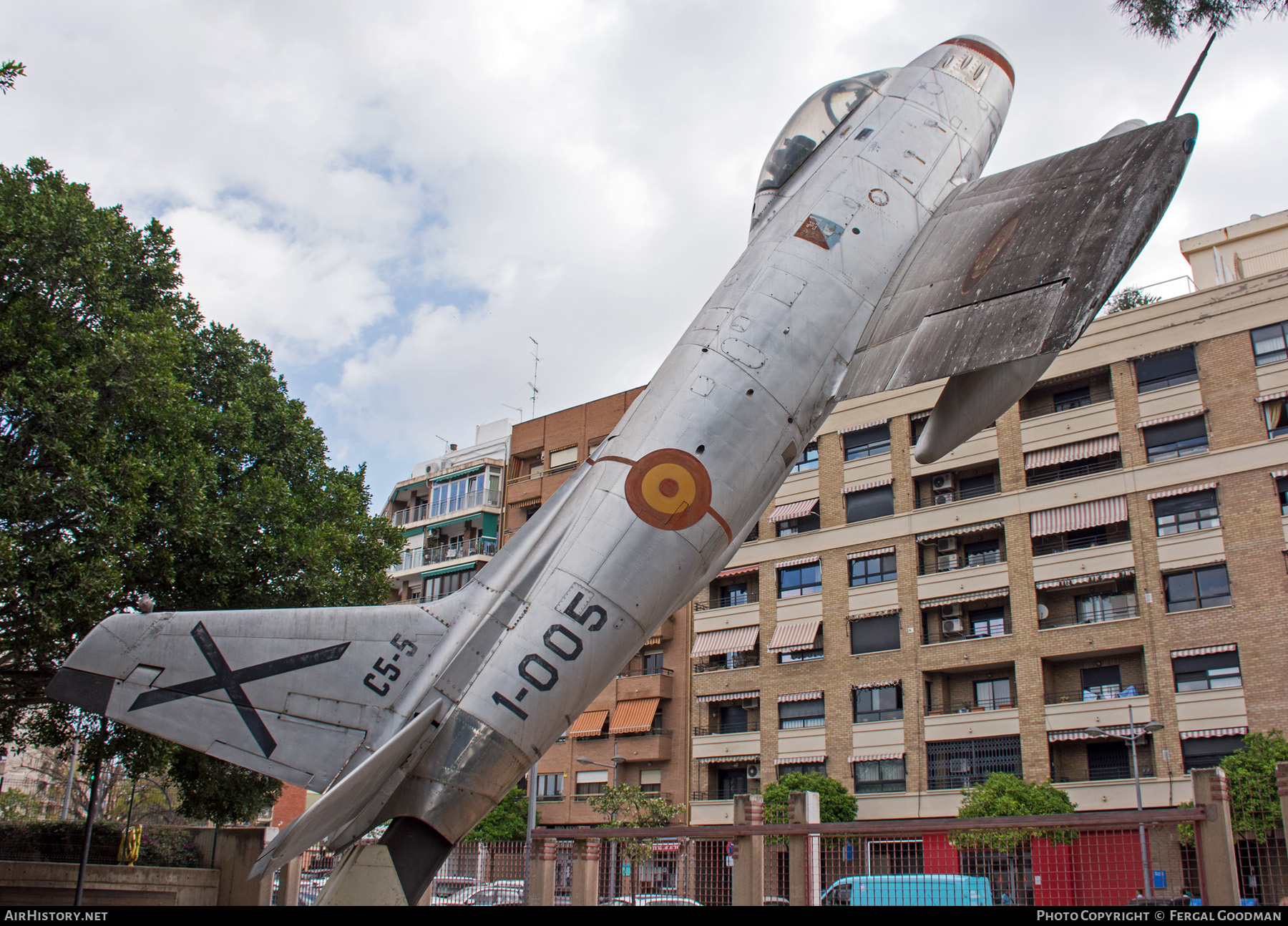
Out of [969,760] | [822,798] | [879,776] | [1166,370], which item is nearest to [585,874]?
[822,798]

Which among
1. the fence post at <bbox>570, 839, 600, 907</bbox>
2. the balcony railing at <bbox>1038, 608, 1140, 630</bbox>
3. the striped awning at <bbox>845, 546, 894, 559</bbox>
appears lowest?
the fence post at <bbox>570, 839, 600, 907</bbox>

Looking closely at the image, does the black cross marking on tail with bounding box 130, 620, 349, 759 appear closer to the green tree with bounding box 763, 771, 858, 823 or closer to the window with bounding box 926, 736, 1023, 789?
the green tree with bounding box 763, 771, 858, 823

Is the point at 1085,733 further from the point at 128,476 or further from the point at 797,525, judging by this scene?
the point at 128,476

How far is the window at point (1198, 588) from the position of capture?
32.2m

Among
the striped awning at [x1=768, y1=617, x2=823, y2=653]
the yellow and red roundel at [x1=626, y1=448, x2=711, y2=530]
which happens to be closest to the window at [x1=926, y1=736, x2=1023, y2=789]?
the striped awning at [x1=768, y1=617, x2=823, y2=653]

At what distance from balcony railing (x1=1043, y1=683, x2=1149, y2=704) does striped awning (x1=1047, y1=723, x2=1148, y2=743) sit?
93 centimetres

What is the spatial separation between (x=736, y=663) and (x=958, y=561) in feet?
32.7

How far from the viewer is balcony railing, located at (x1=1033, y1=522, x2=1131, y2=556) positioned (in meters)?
34.8

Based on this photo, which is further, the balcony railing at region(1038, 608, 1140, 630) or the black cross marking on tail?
the balcony railing at region(1038, 608, 1140, 630)

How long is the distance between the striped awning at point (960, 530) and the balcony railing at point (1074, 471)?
198 cm

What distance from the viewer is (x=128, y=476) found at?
Result: 49.6 ft
